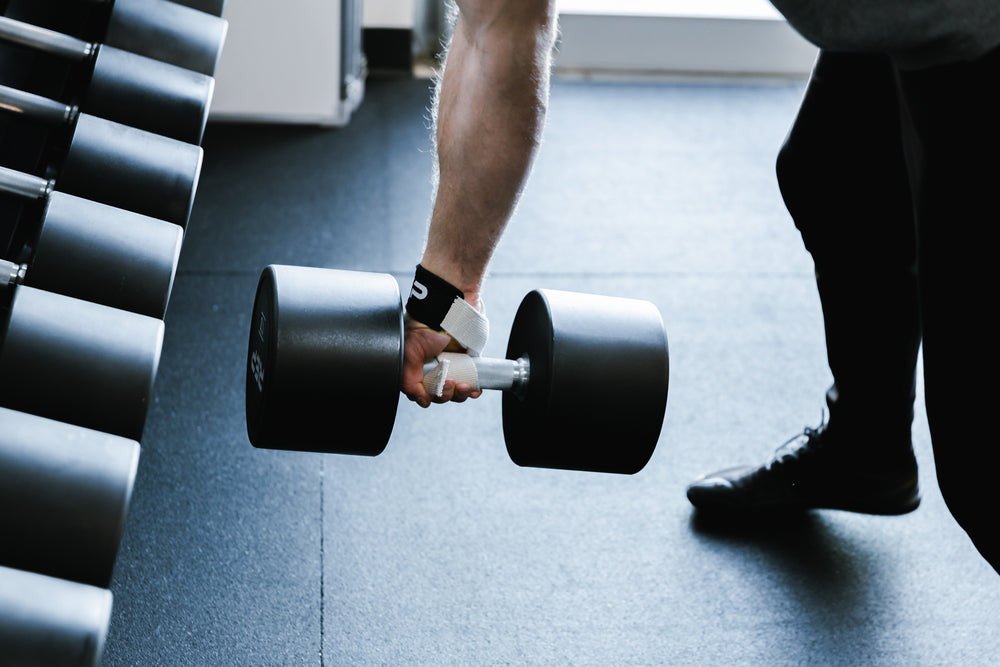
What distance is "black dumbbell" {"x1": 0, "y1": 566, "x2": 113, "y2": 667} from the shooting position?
0.69m

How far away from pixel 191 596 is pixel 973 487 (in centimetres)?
88

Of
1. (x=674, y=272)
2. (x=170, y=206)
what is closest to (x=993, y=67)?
(x=170, y=206)

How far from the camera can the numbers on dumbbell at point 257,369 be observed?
1.04m

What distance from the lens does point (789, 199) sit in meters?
1.36

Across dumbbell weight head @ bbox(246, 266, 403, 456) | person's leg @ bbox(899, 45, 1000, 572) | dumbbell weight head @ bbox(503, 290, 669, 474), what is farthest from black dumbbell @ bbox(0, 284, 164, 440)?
person's leg @ bbox(899, 45, 1000, 572)

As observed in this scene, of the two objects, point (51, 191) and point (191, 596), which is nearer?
point (51, 191)

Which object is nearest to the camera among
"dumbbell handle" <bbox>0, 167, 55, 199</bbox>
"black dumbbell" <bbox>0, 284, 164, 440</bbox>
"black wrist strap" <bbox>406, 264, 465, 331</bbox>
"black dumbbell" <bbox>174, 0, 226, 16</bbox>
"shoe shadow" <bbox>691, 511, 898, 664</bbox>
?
"black dumbbell" <bbox>0, 284, 164, 440</bbox>

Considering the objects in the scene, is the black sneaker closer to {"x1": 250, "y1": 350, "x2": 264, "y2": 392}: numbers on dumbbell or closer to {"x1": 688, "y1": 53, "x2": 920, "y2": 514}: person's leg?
{"x1": 688, "y1": 53, "x2": 920, "y2": 514}: person's leg

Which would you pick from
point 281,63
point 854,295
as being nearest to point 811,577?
point 854,295

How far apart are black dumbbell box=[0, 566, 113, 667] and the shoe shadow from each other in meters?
0.91

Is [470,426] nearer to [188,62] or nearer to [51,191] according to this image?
[188,62]

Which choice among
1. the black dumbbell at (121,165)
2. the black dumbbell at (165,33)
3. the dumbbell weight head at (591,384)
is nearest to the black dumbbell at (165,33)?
the black dumbbell at (165,33)

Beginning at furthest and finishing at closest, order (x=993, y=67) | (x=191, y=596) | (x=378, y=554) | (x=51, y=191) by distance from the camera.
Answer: (x=378, y=554), (x=191, y=596), (x=51, y=191), (x=993, y=67)

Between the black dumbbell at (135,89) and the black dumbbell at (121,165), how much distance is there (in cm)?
3
